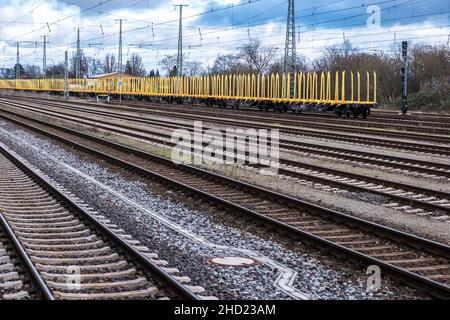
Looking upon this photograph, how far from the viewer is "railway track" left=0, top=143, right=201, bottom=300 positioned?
5.64 meters

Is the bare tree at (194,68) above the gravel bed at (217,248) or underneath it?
above

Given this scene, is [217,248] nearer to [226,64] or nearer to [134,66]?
[226,64]

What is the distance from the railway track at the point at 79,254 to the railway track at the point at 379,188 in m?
4.96

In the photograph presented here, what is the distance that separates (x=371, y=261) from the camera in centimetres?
655

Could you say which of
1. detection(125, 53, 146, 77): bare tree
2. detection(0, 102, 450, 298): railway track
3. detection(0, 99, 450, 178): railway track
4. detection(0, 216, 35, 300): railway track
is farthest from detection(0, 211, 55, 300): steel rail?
detection(125, 53, 146, 77): bare tree

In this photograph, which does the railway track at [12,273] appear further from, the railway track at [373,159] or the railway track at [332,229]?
the railway track at [373,159]

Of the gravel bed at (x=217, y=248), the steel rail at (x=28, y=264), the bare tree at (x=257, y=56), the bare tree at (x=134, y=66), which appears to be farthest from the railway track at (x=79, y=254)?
the bare tree at (x=134, y=66)

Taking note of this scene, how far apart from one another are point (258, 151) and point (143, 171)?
17.3 feet

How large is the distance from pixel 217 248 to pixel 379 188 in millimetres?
5347

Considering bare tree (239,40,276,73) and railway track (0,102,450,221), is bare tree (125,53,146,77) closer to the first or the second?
bare tree (239,40,276,73)

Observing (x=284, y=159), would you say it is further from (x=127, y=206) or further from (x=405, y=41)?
(x=405, y=41)

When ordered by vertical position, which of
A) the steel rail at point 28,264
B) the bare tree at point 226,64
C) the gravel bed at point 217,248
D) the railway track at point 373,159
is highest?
the bare tree at point 226,64

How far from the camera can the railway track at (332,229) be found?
6.44 meters
